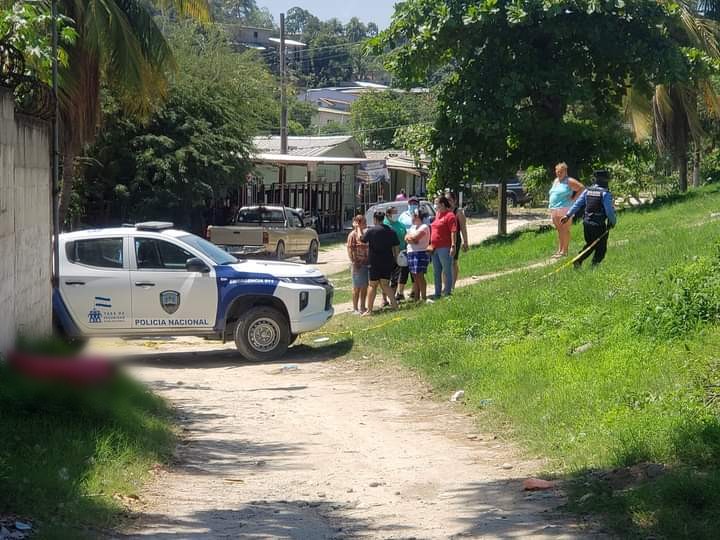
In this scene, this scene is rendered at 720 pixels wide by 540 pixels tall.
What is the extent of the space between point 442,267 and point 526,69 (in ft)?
29.9

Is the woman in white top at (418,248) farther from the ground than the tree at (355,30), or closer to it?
closer to it

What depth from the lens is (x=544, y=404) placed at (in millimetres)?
9742

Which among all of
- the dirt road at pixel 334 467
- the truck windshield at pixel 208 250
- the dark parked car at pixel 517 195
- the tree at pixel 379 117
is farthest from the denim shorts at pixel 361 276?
the tree at pixel 379 117

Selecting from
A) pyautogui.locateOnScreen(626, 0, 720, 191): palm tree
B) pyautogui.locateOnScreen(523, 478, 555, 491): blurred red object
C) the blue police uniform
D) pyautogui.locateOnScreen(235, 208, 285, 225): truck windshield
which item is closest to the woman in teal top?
the blue police uniform

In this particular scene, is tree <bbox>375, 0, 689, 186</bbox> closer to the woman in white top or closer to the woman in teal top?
the woman in teal top

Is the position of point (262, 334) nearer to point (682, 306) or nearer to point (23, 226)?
point (23, 226)

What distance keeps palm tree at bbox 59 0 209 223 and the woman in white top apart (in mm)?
6071

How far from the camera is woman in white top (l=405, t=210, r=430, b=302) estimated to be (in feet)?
58.2

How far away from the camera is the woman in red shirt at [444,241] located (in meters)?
17.4

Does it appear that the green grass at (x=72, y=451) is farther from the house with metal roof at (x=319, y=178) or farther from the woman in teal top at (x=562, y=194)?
the house with metal roof at (x=319, y=178)

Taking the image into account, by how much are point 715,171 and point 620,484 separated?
35.5 metres

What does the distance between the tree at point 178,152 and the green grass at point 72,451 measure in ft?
76.3

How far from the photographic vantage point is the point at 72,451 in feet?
26.2

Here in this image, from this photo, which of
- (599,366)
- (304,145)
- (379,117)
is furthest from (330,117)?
(599,366)
